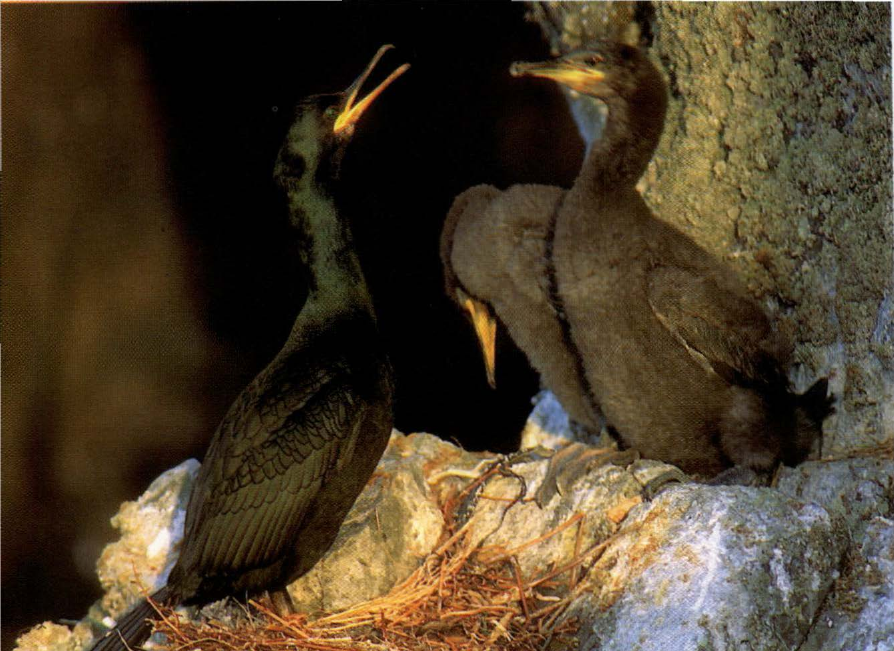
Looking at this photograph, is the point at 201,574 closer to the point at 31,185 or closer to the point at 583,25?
the point at 31,185

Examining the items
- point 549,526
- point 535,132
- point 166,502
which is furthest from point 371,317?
point 535,132

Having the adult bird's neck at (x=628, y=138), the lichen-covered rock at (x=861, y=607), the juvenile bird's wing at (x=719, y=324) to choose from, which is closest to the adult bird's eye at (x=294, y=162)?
the adult bird's neck at (x=628, y=138)

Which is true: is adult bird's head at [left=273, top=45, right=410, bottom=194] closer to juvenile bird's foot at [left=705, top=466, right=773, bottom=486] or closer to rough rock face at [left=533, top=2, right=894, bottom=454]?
rough rock face at [left=533, top=2, right=894, bottom=454]

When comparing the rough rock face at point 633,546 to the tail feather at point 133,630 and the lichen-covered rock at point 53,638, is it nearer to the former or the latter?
the lichen-covered rock at point 53,638

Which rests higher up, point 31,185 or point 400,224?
point 31,185

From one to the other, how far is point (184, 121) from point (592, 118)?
1637 millimetres

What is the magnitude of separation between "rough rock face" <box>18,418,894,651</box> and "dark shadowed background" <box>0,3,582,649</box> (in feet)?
1.81

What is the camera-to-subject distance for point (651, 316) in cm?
348

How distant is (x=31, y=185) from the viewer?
4.01 m

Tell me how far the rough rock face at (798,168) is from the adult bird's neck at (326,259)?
4.23 feet

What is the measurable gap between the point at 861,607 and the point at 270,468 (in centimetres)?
163

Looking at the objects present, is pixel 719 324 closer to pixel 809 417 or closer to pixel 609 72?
pixel 809 417

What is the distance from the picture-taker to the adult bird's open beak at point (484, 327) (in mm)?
3998

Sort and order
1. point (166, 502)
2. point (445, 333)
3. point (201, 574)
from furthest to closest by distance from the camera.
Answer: point (445, 333) → point (166, 502) → point (201, 574)
